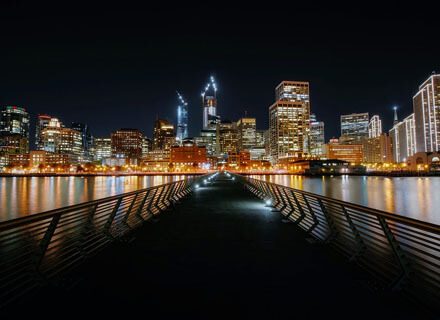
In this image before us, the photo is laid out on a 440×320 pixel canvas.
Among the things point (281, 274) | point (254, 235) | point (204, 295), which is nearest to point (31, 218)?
point (204, 295)

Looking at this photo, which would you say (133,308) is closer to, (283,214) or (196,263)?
(196,263)

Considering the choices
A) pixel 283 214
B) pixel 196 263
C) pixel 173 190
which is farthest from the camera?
pixel 173 190

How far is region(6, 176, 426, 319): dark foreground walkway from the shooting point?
4078 millimetres

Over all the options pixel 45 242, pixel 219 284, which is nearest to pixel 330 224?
pixel 219 284

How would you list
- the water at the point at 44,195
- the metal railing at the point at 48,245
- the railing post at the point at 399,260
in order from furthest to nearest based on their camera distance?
the water at the point at 44,195, the railing post at the point at 399,260, the metal railing at the point at 48,245

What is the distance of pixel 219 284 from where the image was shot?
4.96 m

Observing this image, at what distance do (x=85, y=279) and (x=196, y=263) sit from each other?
1.93 meters

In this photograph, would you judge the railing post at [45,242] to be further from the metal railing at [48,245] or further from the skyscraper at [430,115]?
the skyscraper at [430,115]

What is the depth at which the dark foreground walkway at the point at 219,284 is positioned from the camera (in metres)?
4.08

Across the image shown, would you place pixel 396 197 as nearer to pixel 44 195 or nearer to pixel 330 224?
pixel 330 224

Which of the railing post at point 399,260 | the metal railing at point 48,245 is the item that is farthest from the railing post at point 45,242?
the railing post at point 399,260

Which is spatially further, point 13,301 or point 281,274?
point 281,274

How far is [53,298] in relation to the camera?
4.39 metres

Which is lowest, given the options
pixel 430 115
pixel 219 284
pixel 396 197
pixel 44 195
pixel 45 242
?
pixel 396 197
